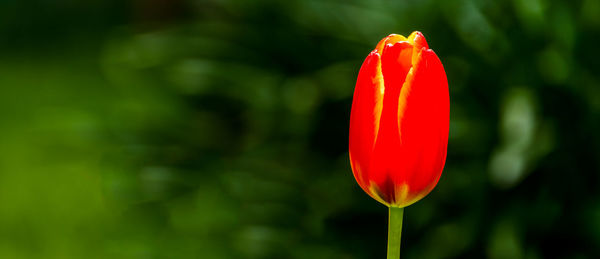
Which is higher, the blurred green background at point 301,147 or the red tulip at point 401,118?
the blurred green background at point 301,147

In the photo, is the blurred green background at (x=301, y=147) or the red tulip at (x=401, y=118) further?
the blurred green background at (x=301, y=147)

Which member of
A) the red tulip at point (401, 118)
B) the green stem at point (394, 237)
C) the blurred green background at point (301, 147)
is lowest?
the green stem at point (394, 237)

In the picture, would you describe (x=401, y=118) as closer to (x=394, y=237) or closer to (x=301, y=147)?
(x=394, y=237)

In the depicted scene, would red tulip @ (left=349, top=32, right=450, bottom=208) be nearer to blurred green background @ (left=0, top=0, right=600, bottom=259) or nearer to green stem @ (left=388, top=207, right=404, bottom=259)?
green stem @ (left=388, top=207, right=404, bottom=259)

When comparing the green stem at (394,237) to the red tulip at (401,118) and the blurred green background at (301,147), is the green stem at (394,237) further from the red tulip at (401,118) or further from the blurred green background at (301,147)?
the blurred green background at (301,147)

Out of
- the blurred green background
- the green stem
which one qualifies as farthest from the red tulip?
the blurred green background

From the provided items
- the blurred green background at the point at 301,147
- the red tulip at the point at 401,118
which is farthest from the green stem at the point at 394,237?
the blurred green background at the point at 301,147

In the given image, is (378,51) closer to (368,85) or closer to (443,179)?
(368,85)
